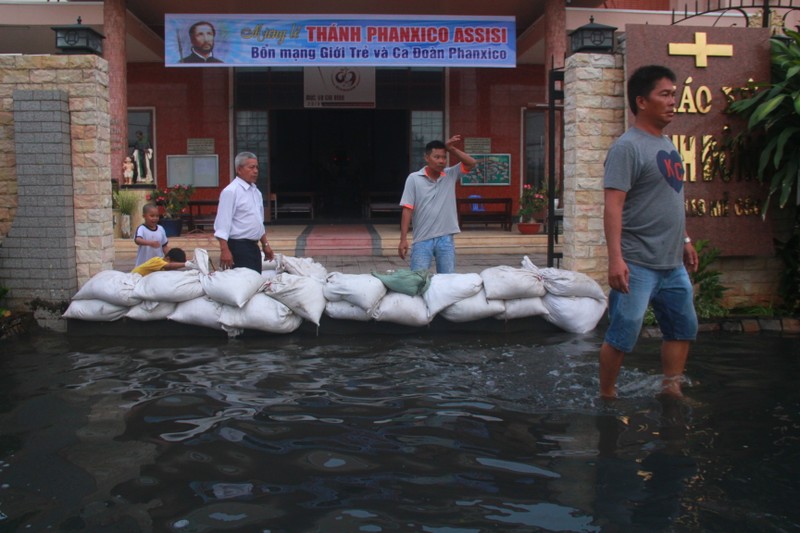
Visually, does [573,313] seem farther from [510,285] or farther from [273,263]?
[273,263]

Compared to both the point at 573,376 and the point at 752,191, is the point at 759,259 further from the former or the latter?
the point at 573,376

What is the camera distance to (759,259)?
280 inches

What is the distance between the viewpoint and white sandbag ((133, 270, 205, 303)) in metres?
6.21

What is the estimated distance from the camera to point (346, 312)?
6.26 meters

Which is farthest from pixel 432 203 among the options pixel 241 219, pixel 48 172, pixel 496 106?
pixel 496 106

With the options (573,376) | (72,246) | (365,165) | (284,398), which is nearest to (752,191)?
(573,376)

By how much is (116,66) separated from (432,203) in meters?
7.68

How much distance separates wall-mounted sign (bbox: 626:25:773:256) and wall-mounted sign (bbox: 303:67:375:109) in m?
8.74

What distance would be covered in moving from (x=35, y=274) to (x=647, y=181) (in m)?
5.35

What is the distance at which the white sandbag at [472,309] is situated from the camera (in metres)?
6.27

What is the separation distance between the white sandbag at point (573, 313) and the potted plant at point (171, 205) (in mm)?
7503

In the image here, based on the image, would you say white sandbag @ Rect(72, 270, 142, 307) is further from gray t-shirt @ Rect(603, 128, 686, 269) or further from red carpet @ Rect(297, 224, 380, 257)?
red carpet @ Rect(297, 224, 380, 257)

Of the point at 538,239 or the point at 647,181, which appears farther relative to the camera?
the point at 538,239

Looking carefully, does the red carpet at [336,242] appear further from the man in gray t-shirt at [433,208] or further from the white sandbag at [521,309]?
the white sandbag at [521,309]
